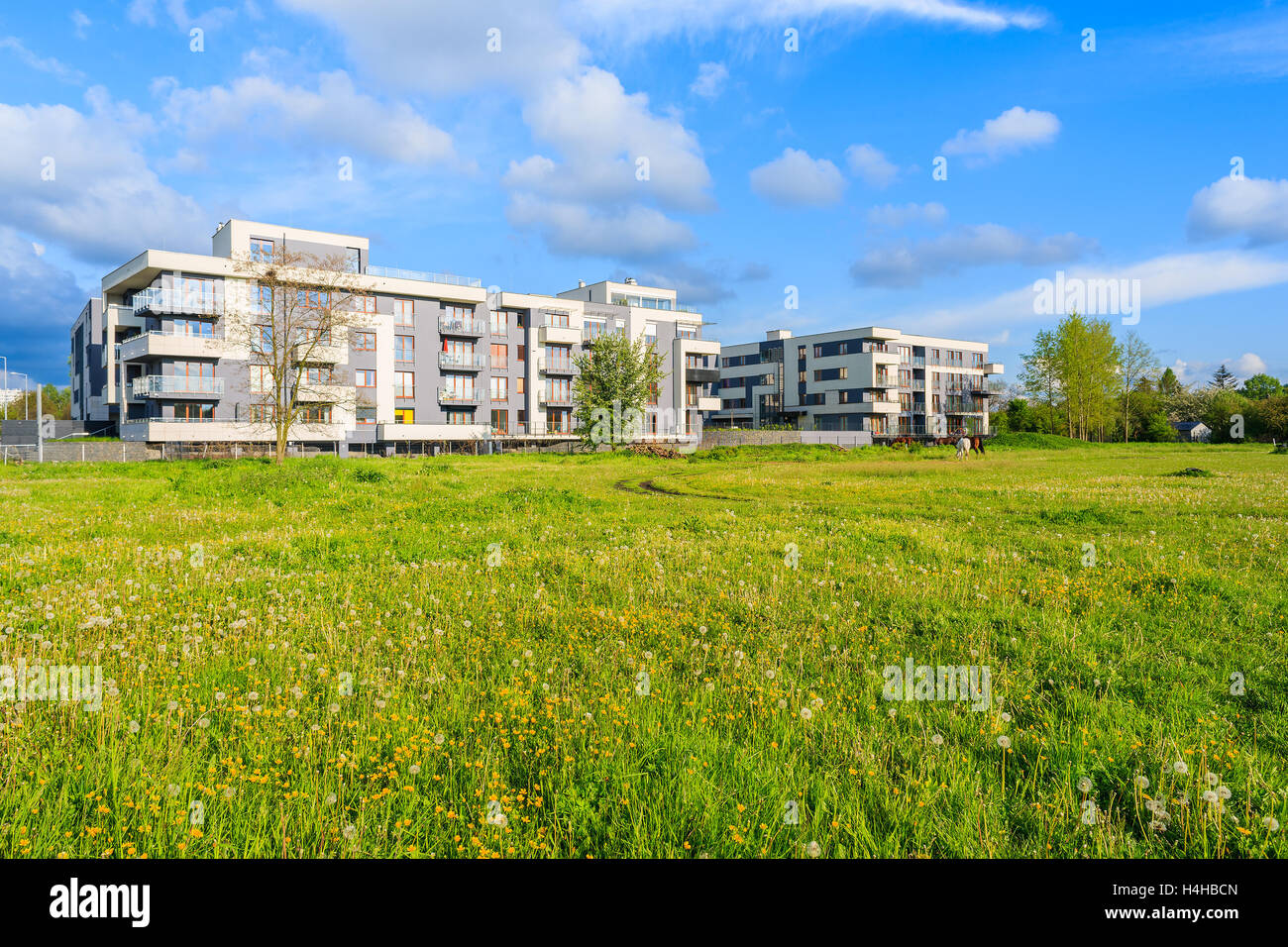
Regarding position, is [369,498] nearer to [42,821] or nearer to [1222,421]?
[42,821]

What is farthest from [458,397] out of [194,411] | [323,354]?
[194,411]

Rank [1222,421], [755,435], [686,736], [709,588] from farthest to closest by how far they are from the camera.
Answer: [1222,421], [755,435], [709,588], [686,736]

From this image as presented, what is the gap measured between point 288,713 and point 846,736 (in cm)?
406

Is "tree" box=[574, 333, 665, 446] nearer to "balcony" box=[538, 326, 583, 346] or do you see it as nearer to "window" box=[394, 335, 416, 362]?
"balcony" box=[538, 326, 583, 346]

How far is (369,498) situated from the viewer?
19.8 meters

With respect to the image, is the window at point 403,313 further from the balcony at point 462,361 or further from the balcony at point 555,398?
the balcony at point 555,398

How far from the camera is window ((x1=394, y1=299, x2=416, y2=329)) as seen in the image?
6956 centimetres

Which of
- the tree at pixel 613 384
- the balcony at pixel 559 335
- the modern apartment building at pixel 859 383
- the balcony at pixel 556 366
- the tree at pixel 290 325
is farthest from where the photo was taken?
the modern apartment building at pixel 859 383

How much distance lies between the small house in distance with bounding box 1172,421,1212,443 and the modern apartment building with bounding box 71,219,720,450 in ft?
271

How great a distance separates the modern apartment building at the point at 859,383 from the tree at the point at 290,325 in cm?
7426

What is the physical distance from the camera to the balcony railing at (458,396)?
71.6m

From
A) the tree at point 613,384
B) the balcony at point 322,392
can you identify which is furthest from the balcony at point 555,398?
the balcony at point 322,392

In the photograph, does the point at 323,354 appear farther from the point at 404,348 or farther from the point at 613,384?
the point at 613,384
